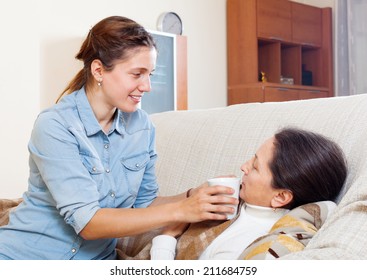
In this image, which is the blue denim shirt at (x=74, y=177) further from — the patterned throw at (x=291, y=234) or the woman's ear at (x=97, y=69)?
the patterned throw at (x=291, y=234)

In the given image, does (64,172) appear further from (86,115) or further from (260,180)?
(260,180)

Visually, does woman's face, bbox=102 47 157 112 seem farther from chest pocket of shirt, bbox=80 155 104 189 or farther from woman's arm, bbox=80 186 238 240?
woman's arm, bbox=80 186 238 240

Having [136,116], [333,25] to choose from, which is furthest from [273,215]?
[333,25]

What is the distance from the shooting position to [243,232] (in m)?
1.21

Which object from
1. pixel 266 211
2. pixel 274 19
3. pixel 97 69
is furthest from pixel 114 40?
pixel 274 19

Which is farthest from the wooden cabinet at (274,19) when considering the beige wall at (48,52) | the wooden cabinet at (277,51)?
the beige wall at (48,52)

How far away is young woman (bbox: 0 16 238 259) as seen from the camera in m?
1.23

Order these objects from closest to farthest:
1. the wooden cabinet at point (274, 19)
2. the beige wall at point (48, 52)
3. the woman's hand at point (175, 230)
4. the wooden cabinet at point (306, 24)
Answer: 1. the woman's hand at point (175, 230)
2. the beige wall at point (48, 52)
3. the wooden cabinet at point (274, 19)
4. the wooden cabinet at point (306, 24)

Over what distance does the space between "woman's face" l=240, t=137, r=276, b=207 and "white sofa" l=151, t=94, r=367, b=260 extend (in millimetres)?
168

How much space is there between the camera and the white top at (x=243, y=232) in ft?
3.91

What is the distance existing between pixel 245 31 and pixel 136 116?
146 inches

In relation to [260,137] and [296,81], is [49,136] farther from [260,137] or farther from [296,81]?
[296,81]

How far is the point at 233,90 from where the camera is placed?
17.0 ft

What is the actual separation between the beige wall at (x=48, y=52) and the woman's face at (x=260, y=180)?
2616 millimetres
